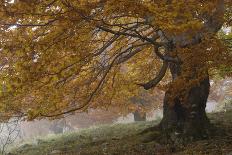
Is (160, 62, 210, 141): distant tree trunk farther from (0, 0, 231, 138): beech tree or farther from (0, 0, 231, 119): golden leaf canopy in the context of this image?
(0, 0, 231, 119): golden leaf canopy

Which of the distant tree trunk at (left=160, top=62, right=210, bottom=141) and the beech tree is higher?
the beech tree

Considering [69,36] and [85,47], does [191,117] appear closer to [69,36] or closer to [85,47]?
[85,47]

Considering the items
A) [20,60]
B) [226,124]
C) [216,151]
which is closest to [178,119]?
[226,124]

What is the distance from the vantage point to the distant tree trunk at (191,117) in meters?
13.1

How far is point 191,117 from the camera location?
43.6 feet

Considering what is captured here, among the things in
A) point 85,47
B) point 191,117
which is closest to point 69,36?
point 85,47

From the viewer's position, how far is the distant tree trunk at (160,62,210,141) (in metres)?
13.1

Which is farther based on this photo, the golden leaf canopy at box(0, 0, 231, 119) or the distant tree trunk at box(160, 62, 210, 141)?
the distant tree trunk at box(160, 62, 210, 141)

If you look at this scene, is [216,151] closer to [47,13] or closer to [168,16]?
[168,16]

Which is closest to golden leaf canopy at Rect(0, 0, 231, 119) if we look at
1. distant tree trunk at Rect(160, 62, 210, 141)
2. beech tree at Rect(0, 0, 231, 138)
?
beech tree at Rect(0, 0, 231, 138)

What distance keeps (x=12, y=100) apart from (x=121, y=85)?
4969mm

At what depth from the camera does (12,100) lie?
12.3 metres

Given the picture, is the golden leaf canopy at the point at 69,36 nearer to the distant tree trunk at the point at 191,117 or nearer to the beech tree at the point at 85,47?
the beech tree at the point at 85,47

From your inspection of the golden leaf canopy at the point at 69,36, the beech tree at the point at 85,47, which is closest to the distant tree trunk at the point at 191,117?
the beech tree at the point at 85,47
